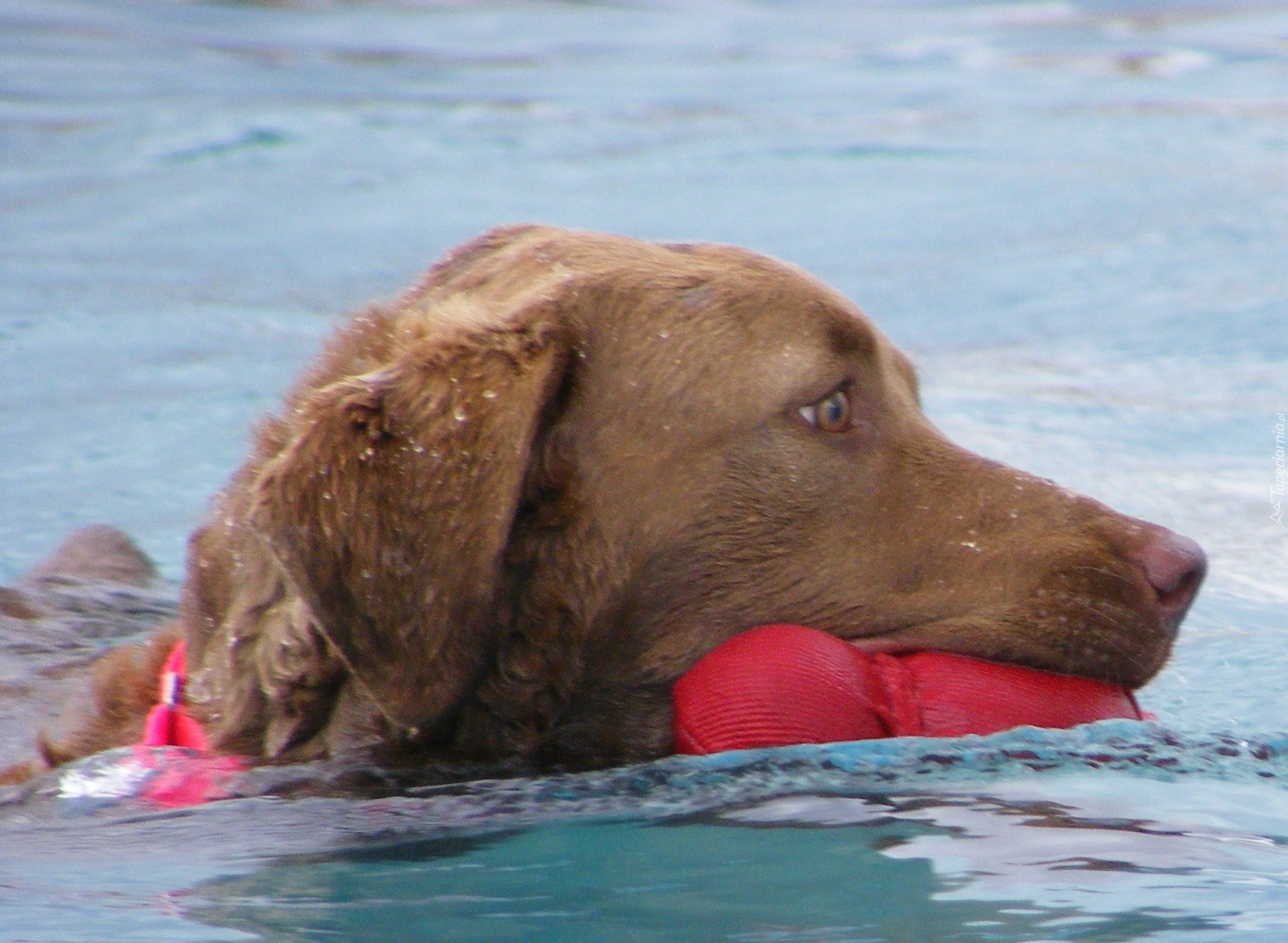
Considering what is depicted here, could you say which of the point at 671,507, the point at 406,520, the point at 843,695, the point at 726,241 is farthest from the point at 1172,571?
the point at 726,241

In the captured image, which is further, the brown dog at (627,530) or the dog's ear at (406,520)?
the brown dog at (627,530)

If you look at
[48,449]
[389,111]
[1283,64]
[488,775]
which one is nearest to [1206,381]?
[48,449]

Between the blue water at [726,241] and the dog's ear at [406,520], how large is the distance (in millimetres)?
326

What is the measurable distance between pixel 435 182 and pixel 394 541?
9512 mm

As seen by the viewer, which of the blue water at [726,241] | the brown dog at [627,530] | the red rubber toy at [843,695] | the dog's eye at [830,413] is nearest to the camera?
the blue water at [726,241]

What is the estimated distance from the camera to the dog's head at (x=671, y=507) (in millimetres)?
3416

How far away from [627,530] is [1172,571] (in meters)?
1.02

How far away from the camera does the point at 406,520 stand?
329cm

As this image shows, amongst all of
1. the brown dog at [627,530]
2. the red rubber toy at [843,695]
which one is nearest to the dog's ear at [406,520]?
the brown dog at [627,530]

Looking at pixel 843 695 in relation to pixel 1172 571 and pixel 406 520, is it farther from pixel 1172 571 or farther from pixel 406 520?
pixel 406 520

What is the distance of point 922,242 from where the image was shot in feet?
35.8

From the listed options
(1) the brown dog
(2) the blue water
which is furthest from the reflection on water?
(1) the brown dog

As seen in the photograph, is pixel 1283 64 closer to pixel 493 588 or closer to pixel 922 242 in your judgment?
pixel 922 242

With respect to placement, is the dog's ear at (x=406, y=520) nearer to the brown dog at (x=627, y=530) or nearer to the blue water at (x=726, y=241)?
the brown dog at (x=627, y=530)
